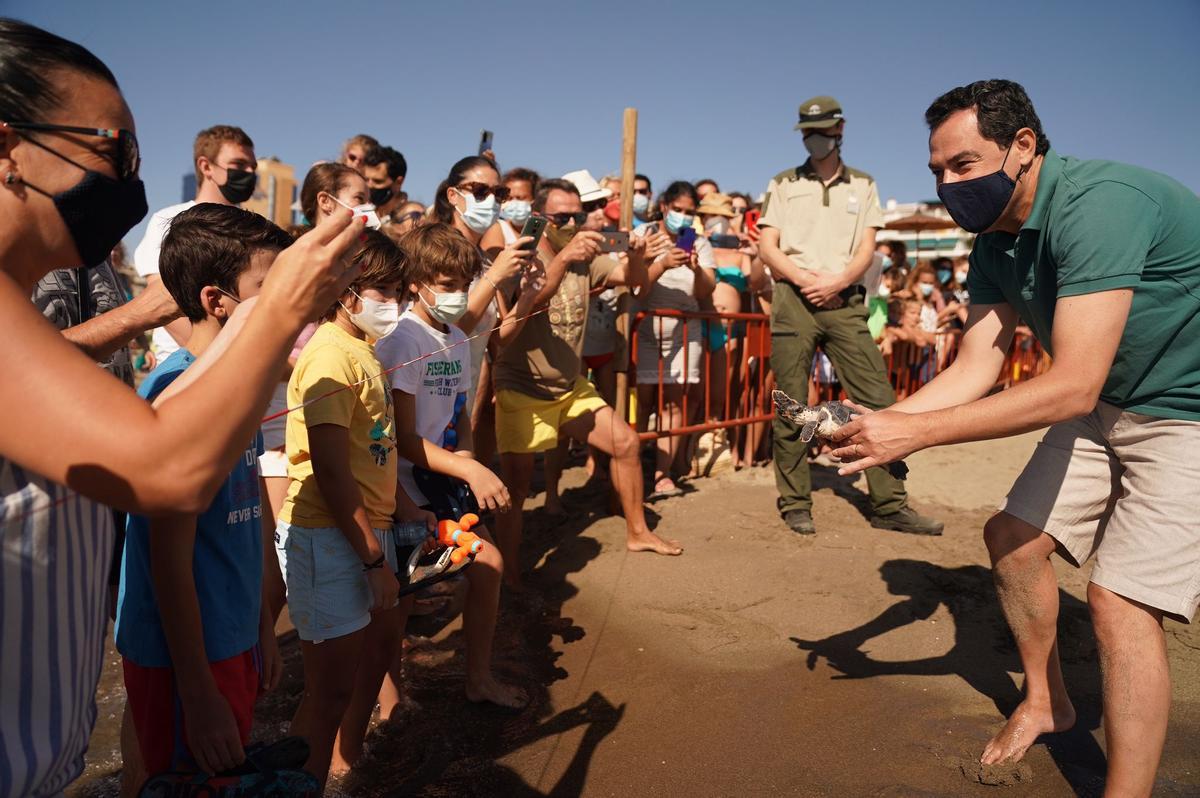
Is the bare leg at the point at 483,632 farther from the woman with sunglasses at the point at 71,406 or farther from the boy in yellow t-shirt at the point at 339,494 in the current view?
the woman with sunglasses at the point at 71,406

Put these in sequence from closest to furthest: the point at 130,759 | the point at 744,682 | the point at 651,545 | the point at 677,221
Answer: the point at 130,759 → the point at 744,682 → the point at 651,545 → the point at 677,221

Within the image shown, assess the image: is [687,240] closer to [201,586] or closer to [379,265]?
[379,265]

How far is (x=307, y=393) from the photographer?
2564 millimetres

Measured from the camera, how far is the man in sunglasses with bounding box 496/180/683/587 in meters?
4.72

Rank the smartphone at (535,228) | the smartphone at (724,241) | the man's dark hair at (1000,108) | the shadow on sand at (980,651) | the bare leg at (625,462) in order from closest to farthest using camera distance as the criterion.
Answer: the man's dark hair at (1000,108) → the shadow on sand at (980,651) → the smartphone at (535,228) → the bare leg at (625,462) → the smartphone at (724,241)

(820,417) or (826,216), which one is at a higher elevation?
(826,216)

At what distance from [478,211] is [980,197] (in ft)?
9.49

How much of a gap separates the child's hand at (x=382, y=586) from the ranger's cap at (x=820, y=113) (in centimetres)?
431

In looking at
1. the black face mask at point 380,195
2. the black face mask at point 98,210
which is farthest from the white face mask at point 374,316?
the black face mask at point 380,195

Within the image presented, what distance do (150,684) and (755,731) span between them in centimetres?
218

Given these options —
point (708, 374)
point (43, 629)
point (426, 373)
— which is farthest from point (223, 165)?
point (708, 374)

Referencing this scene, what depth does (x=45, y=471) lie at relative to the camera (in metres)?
1.10

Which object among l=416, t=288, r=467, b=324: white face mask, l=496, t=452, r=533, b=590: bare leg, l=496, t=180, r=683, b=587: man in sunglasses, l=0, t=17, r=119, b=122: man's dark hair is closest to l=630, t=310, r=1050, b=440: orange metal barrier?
l=496, t=180, r=683, b=587: man in sunglasses

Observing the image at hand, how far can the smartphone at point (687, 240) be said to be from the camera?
6.63 m
